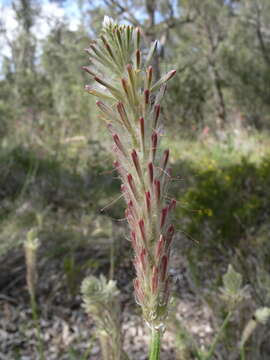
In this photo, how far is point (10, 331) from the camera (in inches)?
111

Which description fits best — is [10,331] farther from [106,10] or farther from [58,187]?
[106,10]

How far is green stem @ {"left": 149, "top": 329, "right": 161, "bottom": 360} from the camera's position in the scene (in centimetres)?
58

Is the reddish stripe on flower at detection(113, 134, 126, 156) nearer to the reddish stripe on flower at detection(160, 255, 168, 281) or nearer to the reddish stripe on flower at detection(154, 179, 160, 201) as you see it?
the reddish stripe on flower at detection(154, 179, 160, 201)

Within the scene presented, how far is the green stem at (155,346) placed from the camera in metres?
0.58

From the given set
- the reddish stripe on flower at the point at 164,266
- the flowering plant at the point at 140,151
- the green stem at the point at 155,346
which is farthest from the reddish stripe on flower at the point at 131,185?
the green stem at the point at 155,346

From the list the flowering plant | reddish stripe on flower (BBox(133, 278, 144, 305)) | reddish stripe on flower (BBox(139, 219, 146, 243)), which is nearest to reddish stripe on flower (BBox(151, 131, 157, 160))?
the flowering plant

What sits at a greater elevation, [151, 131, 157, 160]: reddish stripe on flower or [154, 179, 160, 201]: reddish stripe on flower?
[151, 131, 157, 160]: reddish stripe on flower

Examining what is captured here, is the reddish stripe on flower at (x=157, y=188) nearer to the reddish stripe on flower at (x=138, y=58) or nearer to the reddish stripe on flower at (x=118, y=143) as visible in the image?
the reddish stripe on flower at (x=118, y=143)

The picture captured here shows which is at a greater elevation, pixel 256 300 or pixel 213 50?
pixel 213 50

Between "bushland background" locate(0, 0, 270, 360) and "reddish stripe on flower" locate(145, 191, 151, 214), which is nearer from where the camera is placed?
"reddish stripe on flower" locate(145, 191, 151, 214)

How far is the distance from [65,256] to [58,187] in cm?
175

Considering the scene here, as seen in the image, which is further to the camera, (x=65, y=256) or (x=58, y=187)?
(x=58, y=187)

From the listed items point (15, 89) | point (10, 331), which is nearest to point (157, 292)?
point (10, 331)

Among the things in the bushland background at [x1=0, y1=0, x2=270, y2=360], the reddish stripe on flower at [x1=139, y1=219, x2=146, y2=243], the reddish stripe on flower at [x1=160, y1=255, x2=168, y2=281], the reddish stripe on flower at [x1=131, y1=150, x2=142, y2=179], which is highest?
the reddish stripe on flower at [x1=131, y1=150, x2=142, y2=179]
